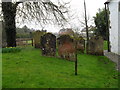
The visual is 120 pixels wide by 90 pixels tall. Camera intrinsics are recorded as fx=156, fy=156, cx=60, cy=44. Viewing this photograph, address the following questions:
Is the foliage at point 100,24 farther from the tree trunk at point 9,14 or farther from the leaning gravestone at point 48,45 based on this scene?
the leaning gravestone at point 48,45

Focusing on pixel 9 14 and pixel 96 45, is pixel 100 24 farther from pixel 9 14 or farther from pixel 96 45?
pixel 9 14

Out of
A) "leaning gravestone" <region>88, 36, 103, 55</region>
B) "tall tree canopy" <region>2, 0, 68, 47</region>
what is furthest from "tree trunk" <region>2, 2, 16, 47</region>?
"leaning gravestone" <region>88, 36, 103, 55</region>

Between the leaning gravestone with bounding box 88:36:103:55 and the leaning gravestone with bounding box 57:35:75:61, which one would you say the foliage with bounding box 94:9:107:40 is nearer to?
the leaning gravestone with bounding box 88:36:103:55

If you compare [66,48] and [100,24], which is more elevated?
[100,24]

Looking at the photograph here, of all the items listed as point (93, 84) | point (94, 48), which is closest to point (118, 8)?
point (94, 48)

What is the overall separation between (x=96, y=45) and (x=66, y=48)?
15.7 feet

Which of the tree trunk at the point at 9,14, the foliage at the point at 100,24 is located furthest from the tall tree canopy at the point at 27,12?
the foliage at the point at 100,24

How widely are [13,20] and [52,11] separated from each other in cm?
381

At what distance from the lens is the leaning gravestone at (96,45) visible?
13.8 m

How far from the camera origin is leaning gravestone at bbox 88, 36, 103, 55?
13776 millimetres

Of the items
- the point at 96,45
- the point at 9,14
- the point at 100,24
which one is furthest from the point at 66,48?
the point at 100,24

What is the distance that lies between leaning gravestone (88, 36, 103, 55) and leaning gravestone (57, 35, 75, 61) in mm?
4308

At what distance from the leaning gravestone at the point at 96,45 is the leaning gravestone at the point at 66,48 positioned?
4.31 metres

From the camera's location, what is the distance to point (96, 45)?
45.9 ft
